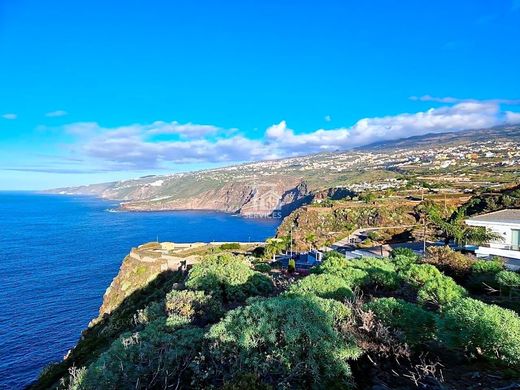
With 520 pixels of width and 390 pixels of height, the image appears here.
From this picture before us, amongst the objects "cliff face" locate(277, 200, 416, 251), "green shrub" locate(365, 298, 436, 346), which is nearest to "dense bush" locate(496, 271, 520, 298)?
"green shrub" locate(365, 298, 436, 346)

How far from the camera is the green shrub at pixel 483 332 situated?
24.6ft

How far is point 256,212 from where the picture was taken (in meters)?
161

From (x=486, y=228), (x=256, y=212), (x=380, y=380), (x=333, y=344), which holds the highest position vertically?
(x=333, y=344)

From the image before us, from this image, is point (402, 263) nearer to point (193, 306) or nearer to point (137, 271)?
point (193, 306)

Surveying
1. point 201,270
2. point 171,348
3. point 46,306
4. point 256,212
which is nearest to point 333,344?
point 171,348

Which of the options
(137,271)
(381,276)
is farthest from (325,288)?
(137,271)

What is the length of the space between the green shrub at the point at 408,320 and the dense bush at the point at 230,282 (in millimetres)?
7405

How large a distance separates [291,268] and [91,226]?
98.4m

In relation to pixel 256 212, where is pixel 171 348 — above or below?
above

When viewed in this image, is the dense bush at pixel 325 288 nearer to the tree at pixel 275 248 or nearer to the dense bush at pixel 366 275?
the dense bush at pixel 366 275

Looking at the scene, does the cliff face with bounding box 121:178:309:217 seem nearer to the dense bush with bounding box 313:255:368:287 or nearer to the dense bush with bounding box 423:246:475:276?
the dense bush with bounding box 423:246:475:276

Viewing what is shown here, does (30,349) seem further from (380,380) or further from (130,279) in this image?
(380,380)

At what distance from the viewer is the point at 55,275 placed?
2152 inches

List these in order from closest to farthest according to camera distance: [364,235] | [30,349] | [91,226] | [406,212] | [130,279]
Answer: [30,349]
[130,279]
[364,235]
[406,212]
[91,226]
